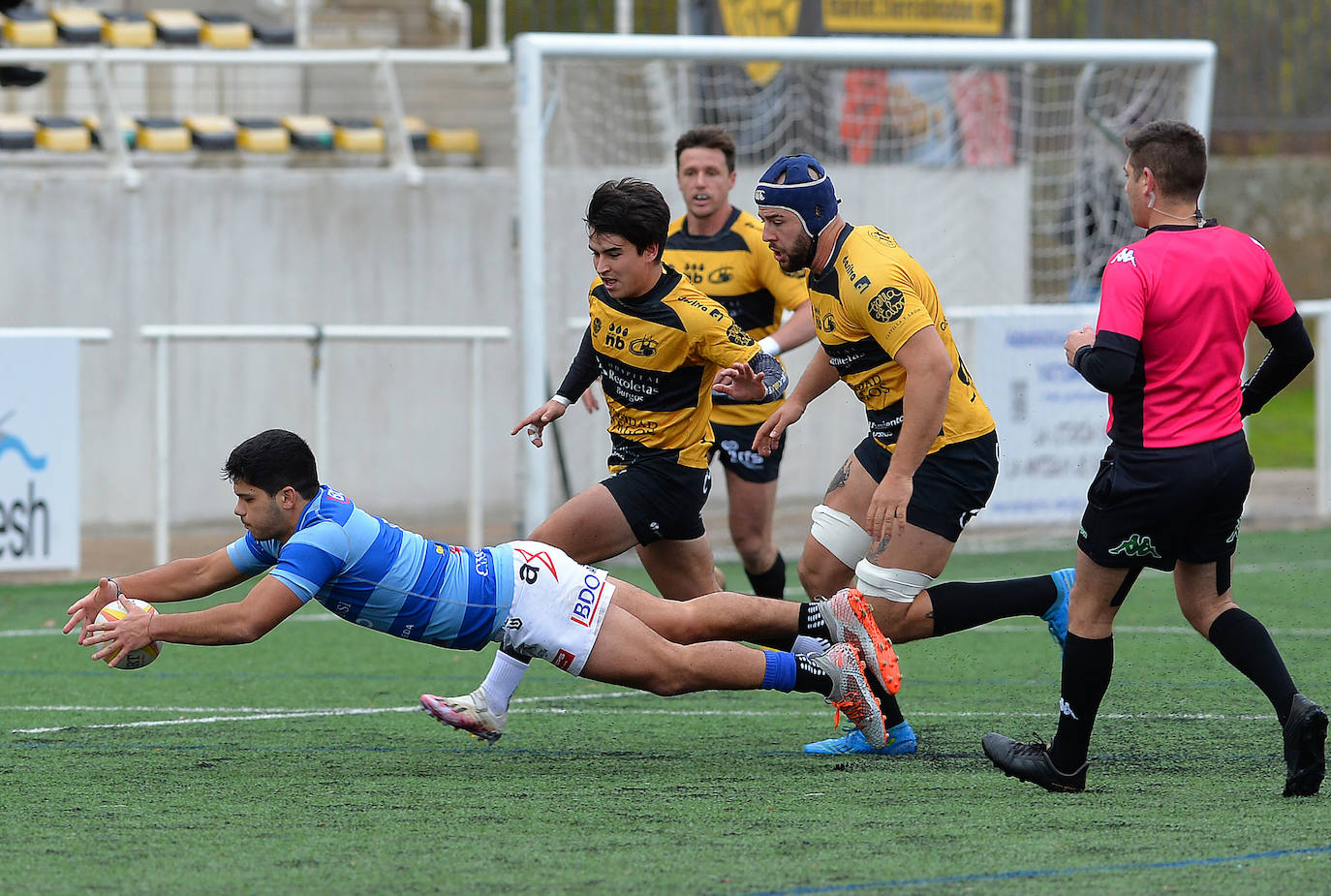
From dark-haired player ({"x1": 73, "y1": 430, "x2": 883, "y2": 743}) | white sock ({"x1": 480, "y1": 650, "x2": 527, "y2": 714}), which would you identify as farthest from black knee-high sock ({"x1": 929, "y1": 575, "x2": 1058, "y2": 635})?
white sock ({"x1": 480, "y1": 650, "x2": 527, "y2": 714})

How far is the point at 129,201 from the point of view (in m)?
14.6

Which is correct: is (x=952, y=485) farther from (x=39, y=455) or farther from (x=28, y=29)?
(x=28, y=29)

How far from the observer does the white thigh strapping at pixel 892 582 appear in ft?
19.5

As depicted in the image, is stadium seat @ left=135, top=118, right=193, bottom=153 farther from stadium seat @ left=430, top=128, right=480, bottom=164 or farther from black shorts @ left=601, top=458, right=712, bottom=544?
black shorts @ left=601, top=458, right=712, bottom=544

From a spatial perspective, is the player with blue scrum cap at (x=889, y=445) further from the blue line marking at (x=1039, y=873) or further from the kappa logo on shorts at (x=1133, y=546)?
the blue line marking at (x=1039, y=873)

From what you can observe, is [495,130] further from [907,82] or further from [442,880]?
[442,880]

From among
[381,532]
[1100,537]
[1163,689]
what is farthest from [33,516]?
[1100,537]

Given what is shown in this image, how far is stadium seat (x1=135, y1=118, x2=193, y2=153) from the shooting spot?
1574 centimetres

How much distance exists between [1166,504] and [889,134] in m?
10.6

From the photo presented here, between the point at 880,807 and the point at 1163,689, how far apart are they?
104 inches

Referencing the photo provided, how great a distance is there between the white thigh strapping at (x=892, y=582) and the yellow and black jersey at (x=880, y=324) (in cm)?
43

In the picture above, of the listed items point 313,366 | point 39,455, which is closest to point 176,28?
point 313,366

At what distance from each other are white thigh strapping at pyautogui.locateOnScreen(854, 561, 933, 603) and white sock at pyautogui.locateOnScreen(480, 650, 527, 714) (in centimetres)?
115

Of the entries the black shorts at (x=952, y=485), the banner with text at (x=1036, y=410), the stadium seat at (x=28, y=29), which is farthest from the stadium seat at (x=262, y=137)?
the black shorts at (x=952, y=485)
